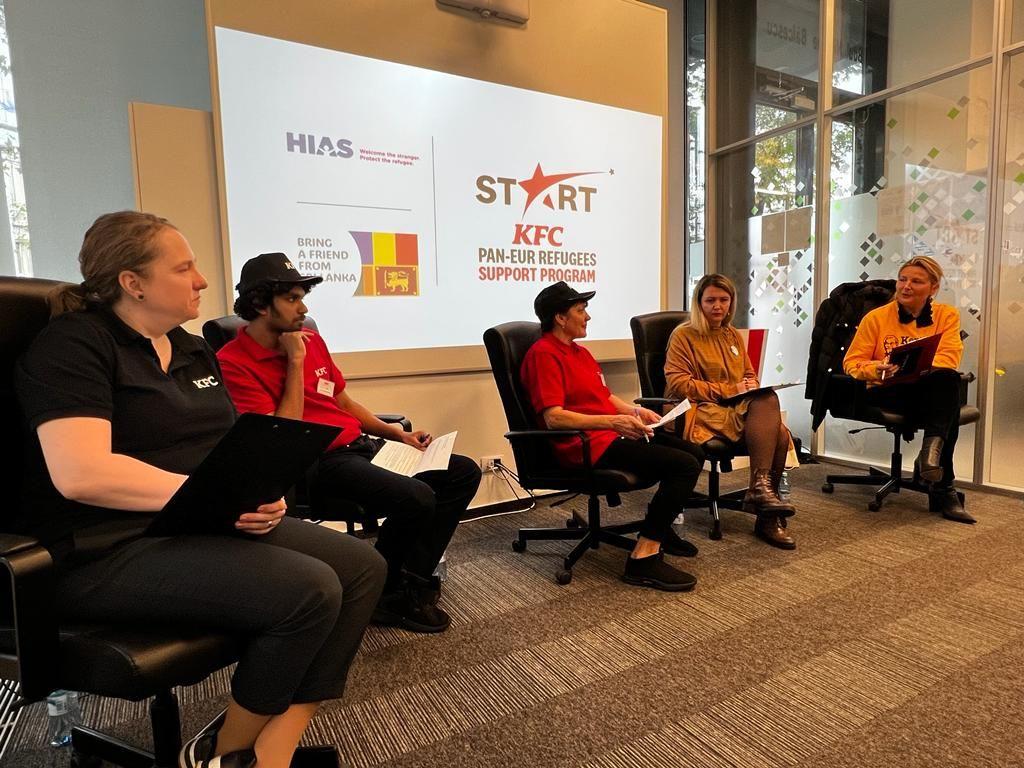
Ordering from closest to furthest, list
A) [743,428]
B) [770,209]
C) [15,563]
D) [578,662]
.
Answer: [15,563] < [578,662] < [743,428] < [770,209]

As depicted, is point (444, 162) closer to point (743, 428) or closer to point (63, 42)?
point (63, 42)

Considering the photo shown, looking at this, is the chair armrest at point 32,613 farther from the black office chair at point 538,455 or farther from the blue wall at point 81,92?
the blue wall at point 81,92

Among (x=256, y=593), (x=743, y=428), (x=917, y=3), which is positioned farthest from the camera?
(x=917, y=3)

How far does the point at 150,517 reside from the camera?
116 centimetres

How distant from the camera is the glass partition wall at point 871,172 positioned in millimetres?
3402

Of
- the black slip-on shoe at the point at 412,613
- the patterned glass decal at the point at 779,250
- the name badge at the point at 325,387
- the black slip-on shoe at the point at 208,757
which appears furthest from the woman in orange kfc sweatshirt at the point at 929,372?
the black slip-on shoe at the point at 208,757

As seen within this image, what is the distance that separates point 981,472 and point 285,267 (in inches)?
151

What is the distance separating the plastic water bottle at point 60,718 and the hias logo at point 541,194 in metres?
2.51

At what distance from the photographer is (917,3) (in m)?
3.70

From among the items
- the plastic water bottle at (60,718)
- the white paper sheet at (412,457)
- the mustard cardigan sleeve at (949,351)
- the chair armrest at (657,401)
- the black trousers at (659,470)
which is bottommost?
the plastic water bottle at (60,718)

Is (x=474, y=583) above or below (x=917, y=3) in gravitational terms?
below

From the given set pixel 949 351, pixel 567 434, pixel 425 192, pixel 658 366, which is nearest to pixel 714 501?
pixel 658 366

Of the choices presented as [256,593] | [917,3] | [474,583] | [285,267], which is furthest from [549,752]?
[917,3]

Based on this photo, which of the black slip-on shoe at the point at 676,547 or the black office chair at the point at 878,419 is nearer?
the black slip-on shoe at the point at 676,547
